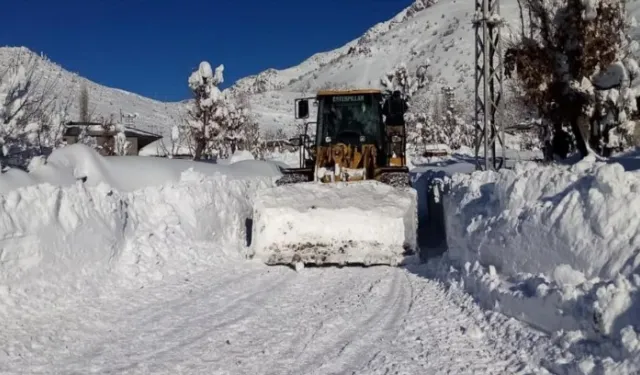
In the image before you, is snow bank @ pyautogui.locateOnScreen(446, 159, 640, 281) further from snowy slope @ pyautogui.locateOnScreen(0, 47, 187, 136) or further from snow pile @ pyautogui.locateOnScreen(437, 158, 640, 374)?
snowy slope @ pyautogui.locateOnScreen(0, 47, 187, 136)

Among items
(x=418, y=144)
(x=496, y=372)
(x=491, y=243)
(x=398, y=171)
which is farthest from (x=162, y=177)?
(x=418, y=144)

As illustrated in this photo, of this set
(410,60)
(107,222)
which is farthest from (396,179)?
(410,60)

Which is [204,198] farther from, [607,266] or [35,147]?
[607,266]

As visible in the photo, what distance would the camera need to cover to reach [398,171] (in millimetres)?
11359

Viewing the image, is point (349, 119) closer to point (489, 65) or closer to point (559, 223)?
point (489, 65)

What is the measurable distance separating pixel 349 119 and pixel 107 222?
19.8ft

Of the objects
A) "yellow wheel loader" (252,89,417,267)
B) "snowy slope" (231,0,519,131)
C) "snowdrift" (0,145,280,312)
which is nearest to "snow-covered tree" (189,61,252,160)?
"snowdrift" (0,145,280,312)

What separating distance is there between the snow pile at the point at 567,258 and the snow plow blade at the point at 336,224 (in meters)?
1.86

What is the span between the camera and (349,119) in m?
12.9

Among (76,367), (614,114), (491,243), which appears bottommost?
(76,367)

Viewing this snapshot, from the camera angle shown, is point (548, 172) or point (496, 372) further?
point (548, 172)

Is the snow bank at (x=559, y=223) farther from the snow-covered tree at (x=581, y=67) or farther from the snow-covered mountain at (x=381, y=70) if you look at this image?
the snow-covered mountain at (x=381, y=70)

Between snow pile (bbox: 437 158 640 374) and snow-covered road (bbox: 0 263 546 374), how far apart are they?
0.96 feet

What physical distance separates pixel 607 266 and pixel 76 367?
13.5 ft
